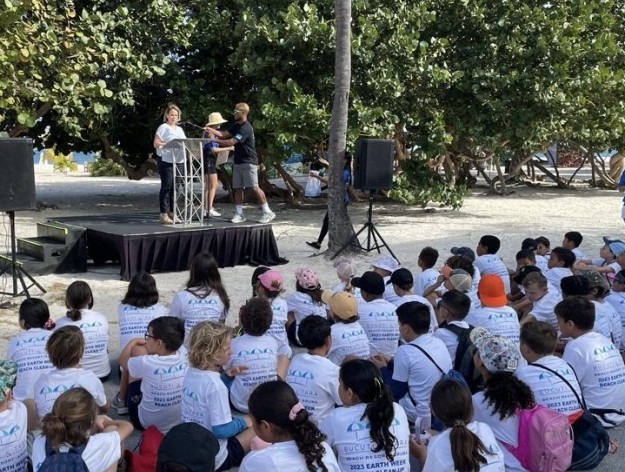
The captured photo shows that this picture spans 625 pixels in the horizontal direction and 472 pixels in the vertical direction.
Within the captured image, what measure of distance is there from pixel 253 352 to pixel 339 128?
6.11 m

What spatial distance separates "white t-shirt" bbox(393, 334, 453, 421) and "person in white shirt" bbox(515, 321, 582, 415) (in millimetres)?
447

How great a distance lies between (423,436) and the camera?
3623 millimetres

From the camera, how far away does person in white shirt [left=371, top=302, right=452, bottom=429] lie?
3.87 m

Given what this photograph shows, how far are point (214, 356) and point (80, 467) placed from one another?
3.12ft

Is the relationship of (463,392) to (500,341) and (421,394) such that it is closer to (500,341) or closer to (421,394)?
(500,341)

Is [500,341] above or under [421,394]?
above

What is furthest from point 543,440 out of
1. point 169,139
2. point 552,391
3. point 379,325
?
point 169,139

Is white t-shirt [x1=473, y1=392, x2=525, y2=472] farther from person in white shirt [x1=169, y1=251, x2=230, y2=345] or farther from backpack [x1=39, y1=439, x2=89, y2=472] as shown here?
person in white shirt [x1=169, y1=251, x2=230, y2=345]

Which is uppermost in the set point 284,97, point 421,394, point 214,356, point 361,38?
point 361,38

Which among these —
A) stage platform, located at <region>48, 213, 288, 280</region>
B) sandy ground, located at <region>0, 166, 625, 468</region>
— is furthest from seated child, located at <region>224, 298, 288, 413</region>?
stage platform, located at <region>48, 213, 288, 280</region>

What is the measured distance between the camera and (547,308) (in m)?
5.25

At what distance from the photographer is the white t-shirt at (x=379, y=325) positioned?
488 cm

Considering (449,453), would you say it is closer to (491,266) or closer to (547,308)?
(547,308)

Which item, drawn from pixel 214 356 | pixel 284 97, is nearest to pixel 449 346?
pixel 214 356
